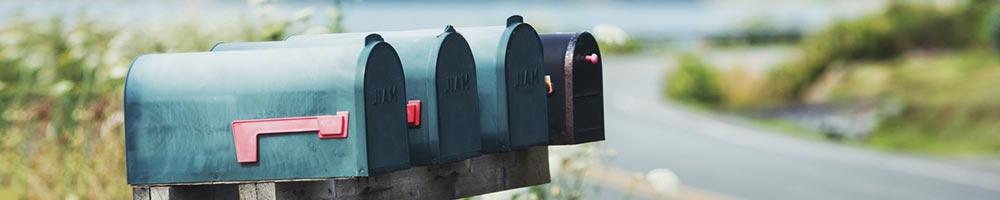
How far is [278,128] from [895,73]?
24.6 metres

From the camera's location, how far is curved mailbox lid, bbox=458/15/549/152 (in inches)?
173

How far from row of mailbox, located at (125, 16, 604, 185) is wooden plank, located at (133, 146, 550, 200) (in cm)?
7

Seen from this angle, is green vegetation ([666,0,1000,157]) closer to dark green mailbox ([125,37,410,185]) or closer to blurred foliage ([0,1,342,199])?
blurred foliage ([0,1,342,199])

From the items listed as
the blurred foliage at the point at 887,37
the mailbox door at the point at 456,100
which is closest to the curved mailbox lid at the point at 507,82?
the mailbox door at the point at 456,100

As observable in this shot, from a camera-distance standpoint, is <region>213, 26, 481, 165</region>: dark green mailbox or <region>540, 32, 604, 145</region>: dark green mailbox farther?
<region>540, 32, 604, 145</region>: dark green mailbox

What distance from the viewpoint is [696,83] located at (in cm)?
3006

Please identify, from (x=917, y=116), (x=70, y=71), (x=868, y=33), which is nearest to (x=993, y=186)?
(x=917, y=116)

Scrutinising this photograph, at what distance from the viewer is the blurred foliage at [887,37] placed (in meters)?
28.8

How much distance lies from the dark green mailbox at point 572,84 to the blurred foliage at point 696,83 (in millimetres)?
25076

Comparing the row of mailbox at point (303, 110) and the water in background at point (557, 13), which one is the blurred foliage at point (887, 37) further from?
the row of mailbox at point (303, 110)

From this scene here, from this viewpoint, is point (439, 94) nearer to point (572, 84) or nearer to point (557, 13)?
point (572, 84)

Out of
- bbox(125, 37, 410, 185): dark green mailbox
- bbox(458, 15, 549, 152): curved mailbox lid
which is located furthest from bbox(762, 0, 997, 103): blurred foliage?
bbox(125, 37, 410, 185): dark green mailbox

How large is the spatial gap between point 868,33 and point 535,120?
25.7 metres

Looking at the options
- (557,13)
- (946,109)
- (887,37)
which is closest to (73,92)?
(946,109)
